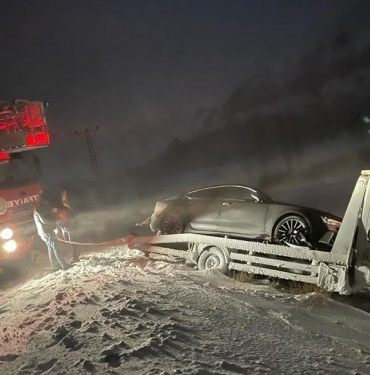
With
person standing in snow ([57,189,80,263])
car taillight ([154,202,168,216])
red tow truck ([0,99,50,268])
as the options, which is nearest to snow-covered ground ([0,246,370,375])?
car taillight ([154,202,168,216])

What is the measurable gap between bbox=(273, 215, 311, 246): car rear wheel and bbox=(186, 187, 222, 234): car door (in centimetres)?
128

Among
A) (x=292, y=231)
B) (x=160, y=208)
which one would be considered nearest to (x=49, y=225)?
(x=160, y=208)

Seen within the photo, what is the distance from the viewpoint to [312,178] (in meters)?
31.2

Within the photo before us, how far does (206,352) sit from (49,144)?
291 inches

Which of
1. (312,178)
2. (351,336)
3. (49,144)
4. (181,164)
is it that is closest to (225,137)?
(181,164)

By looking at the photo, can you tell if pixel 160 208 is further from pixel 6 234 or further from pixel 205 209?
pixel 6 234

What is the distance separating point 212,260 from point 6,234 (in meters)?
4.67

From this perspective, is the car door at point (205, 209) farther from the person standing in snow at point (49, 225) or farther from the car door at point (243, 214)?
the person standing in snow at point (49, 225)

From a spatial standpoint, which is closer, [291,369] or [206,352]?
[291,369]

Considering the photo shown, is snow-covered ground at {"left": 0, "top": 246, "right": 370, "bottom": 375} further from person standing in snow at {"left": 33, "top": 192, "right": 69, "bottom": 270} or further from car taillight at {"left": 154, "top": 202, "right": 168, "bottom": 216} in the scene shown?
car taillight at {"left": 154, "top": 202, "right": 168, "bottom": 216}

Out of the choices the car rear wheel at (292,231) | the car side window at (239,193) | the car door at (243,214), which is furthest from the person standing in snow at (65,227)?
the car rear wheel at (292,231)

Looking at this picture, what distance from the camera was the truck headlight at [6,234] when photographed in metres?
Answer: 8.93

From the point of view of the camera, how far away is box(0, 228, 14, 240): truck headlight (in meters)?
8.93

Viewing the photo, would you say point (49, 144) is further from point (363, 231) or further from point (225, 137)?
point (225, 137)
